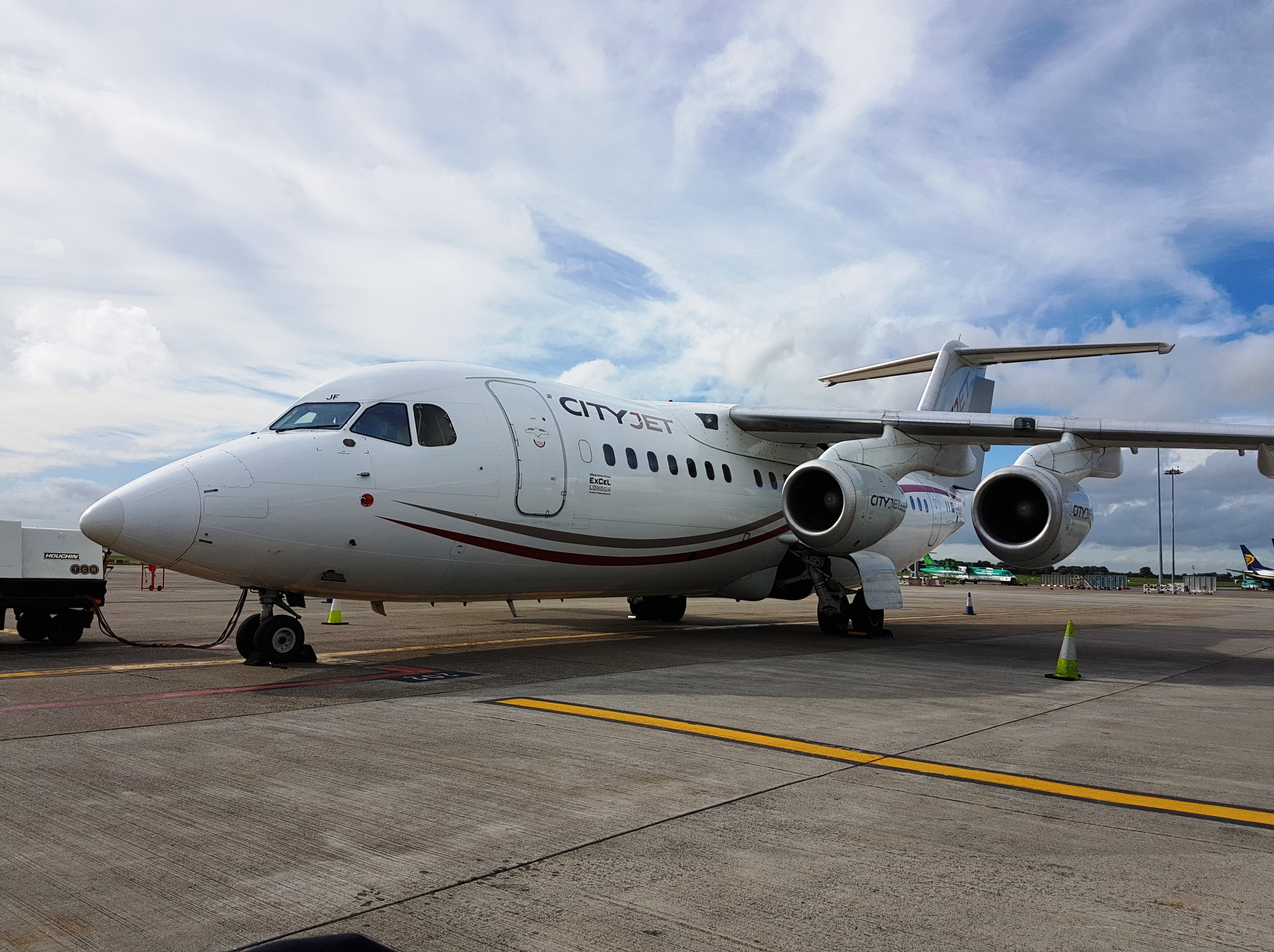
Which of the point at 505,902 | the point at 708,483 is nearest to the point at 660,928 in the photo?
the point at 505,902

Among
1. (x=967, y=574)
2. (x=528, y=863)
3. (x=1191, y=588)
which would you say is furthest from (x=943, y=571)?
(x=528, y=863)

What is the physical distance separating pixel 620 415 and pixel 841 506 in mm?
3223

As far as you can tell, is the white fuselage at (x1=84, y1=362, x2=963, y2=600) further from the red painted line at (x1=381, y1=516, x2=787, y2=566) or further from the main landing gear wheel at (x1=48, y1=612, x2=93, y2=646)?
the main landing gear wheel at (x1=48, y1=612, x2=93, y2=646)

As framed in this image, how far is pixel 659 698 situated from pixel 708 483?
255 inches

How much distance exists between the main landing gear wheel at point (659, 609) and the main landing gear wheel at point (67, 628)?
30.7 feet

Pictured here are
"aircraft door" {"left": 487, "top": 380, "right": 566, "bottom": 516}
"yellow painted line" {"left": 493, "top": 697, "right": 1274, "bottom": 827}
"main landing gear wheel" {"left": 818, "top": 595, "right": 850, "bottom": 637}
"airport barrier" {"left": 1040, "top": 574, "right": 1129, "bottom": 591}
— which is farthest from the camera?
"airport barrier" {"left": 1040, "top": 574, "right": 1129, "bottom": 591}

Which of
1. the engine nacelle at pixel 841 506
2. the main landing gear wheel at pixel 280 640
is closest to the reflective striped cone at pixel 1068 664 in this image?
the engine nacelle at pixel 841 506

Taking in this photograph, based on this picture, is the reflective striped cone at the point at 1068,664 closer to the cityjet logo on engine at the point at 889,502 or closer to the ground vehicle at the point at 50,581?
the cityjet logo on engine at the point at 889,502

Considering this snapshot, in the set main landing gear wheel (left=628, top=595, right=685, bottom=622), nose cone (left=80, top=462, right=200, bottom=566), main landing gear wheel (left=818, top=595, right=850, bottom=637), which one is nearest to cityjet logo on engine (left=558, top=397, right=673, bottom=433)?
main landing gear wheel (left=818, top=595, right=850, bottom=637)

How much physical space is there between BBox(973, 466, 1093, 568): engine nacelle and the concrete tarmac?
8.67 ft

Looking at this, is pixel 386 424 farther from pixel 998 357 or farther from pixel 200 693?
pixel 998 357

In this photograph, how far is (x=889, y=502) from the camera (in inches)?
509

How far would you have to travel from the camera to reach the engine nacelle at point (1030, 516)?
12.0 metres

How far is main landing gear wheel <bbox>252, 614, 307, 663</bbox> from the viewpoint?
950 centimetres
